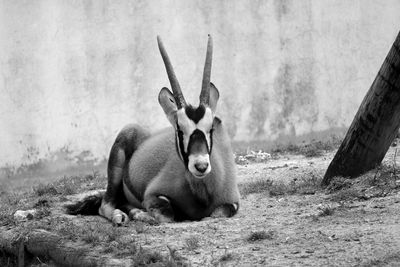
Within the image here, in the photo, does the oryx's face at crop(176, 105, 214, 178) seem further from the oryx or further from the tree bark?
the tree bark

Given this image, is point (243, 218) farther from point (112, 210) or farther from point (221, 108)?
point (221, 108)

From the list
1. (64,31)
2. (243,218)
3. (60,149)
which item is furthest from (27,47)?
(243,218)

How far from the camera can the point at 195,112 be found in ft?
24.3

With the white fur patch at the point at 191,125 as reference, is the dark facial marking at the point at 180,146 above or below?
below

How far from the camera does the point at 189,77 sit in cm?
1510

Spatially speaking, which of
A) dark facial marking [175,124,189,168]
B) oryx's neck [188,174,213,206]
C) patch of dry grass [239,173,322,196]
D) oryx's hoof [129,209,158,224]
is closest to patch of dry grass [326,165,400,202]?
patch of dry grass [239,173,322,196]

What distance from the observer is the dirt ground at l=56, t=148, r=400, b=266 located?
5.79 m

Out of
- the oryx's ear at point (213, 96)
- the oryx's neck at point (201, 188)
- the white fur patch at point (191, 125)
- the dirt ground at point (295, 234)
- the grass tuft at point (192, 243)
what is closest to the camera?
the dirt ground at point (295, 234)

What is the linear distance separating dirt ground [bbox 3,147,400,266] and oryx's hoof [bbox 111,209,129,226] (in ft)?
0.36

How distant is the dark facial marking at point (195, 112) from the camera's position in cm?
737

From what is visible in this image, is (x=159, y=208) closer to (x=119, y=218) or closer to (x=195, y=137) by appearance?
(x=119, y=218)

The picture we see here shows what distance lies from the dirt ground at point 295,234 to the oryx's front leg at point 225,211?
0.25ft

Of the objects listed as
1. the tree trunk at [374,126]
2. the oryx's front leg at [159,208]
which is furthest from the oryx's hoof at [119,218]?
the tree trunk at [374,126]

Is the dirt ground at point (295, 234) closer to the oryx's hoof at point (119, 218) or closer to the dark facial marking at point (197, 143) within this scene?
the oryx's hoof at point (119, 218)
